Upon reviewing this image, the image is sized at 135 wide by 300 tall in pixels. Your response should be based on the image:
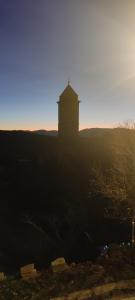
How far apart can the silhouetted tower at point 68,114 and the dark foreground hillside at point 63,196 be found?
10.4ft

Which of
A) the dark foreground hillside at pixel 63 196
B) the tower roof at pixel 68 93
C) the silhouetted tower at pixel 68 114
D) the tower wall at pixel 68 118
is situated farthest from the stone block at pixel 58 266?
the tower roof at pixel 68 93

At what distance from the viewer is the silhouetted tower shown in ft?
179

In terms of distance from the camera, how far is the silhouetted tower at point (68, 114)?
54.4m

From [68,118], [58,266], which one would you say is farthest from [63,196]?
[58,266]

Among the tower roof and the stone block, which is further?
the tower roof

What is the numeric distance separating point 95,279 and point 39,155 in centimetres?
3524

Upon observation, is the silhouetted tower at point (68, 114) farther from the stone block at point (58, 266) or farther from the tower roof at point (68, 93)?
the stone block at point (58, 266)

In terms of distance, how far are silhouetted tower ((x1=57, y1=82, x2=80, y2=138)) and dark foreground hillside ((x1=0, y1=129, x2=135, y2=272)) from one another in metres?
3.17

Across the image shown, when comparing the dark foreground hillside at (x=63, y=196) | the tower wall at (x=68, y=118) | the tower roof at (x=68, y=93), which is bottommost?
the dark foreground hillside at (x=63, y=196)

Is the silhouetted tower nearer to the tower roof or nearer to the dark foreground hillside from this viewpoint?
the tower roof

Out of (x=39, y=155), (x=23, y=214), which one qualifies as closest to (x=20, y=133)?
(x=39, y=155)

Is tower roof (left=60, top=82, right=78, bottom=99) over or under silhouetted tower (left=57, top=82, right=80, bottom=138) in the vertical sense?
over

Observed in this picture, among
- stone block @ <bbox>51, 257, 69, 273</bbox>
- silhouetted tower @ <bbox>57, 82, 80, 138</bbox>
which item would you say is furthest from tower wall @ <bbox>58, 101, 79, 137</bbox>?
stone block @ <bbox>51, 257, 69, 273</bbox>

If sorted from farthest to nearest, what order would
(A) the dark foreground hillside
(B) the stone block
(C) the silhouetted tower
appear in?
(C) the silhouetted tower, (A) the dark foreground hillside, (B) the stone block
